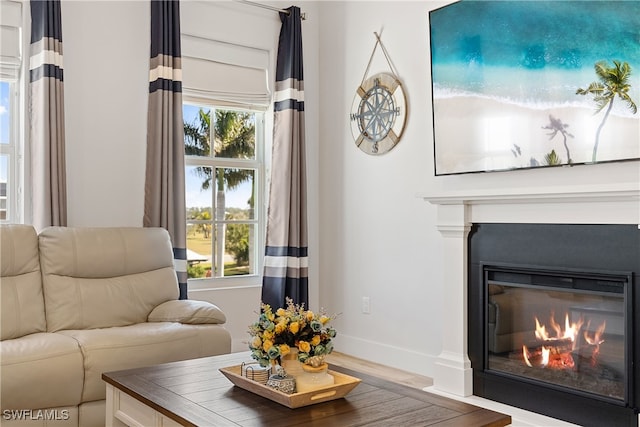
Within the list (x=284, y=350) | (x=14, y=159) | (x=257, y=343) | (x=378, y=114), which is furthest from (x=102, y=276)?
(x=378, y=114)

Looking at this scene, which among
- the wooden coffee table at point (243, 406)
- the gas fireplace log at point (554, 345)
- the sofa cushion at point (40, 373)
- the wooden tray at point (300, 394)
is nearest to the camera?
the wooden coffee table at point (243, 406)

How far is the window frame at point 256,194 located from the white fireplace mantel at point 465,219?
1.61m

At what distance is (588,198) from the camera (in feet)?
9.07

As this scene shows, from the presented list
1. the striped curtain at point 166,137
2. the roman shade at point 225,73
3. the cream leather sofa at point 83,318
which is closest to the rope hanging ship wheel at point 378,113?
the roman shade at point 225,73

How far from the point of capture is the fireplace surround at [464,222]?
2885 mm

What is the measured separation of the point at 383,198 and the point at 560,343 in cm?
163

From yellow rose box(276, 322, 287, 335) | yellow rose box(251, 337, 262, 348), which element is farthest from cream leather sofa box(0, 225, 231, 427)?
yellow rose box(276, 322, 287, 335)

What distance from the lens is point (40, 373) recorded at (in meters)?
2.54

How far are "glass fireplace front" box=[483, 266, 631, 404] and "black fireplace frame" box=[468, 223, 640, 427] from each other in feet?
0.08

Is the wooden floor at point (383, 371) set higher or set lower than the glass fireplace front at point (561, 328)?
lower

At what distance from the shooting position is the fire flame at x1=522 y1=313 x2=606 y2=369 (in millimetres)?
2857

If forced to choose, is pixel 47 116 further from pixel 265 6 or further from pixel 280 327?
pixel 280 327

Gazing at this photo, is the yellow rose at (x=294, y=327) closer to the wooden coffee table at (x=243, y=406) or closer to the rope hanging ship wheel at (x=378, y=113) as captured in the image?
the wooden coffee table at (x=243, y=406)

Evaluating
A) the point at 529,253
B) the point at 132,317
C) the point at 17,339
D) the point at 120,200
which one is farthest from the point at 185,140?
the point at 529,253
